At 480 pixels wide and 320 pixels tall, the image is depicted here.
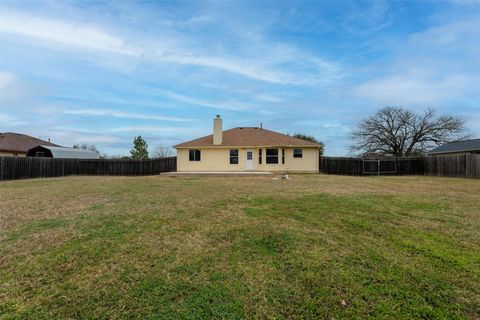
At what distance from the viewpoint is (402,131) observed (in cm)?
3106

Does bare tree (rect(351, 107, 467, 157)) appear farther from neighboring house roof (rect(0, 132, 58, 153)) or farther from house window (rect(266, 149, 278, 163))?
neighboring house roof (rect(0, 132, 58, 153))

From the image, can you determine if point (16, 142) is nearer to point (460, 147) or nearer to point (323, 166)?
point (323, 166)

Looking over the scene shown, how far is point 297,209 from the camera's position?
6.32 meters

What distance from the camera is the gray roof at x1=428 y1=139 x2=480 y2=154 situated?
23331 mm

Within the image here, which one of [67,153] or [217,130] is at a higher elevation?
[217,130]

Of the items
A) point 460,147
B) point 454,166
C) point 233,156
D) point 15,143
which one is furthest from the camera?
point 15,143

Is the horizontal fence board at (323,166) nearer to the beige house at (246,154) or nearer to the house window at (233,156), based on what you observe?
the beige house at (246,154)

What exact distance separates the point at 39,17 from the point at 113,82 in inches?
285

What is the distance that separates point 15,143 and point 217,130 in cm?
2279

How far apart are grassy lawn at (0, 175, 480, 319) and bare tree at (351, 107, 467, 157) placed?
2838 cm

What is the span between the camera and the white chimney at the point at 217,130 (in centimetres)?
2167

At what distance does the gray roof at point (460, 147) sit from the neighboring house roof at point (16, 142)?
42.9 meters

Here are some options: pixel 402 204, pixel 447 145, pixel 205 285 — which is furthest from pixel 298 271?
pixel 447 145

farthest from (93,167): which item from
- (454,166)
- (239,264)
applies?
(454,166)
